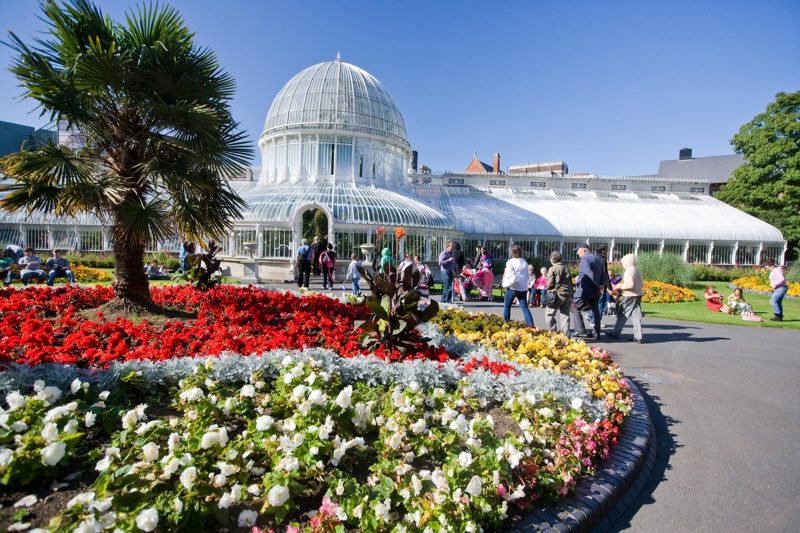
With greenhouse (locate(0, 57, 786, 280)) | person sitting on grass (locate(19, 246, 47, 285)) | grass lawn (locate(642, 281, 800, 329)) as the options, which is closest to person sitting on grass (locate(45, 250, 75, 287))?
person sitting on grass (locate(19, 246, 47, 285))

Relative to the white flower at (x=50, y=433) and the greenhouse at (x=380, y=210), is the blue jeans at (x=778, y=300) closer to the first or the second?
the greenhouse at (x=380, y=210)

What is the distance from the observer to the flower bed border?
9.79 ft

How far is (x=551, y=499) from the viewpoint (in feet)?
10.5

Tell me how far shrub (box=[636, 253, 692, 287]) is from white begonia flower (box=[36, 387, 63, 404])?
2293cm

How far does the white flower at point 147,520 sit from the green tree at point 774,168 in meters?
42.6

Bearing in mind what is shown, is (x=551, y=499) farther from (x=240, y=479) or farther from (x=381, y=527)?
(x=240, y=479)

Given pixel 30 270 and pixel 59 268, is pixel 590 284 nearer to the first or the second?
pixel 59 268

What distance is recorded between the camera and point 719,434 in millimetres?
4855

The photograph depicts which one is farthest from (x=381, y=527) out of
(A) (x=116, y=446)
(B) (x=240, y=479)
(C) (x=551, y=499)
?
(A) (x=116, y=446)

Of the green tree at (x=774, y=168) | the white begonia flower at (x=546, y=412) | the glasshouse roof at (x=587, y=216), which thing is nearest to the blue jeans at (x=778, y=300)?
the white begonia flower at (x=546, y=412)

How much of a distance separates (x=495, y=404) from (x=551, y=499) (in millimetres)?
1272

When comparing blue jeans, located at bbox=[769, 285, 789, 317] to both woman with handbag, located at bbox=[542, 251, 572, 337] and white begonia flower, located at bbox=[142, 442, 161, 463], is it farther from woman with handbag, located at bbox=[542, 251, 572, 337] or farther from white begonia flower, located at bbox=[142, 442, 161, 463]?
white begonia flower, located at bbox=[142, 442, 161, 463]

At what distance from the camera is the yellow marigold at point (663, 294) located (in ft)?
56.9

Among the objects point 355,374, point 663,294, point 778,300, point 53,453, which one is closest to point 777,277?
point 778,300
